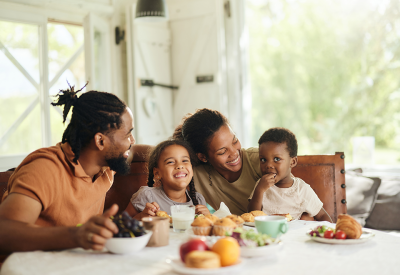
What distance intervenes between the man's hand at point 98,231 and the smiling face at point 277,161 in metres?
1.21

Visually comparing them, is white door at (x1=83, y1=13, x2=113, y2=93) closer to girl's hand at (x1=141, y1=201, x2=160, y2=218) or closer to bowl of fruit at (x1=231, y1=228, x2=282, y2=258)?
girl's hand at (x1=141, y1=201, x2=160, y2=218)

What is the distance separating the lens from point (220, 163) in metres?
2.40

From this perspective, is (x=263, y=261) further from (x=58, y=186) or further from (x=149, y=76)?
(x=149, y=76)

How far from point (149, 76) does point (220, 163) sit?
10.7ft

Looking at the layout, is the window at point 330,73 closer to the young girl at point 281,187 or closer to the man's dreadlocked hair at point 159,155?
the young girl at point 281,187

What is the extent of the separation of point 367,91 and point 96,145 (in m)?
5.80

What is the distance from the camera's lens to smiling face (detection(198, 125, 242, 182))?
237 centimetres

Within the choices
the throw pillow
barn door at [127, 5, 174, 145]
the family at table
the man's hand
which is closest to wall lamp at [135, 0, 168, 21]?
barn door at [127, 5, 174, 145]

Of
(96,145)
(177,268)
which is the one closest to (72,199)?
(96,145)

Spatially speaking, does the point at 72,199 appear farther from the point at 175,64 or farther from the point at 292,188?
the point at 175,64

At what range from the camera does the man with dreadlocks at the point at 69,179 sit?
4.37 feet

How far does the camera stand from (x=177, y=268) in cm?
106

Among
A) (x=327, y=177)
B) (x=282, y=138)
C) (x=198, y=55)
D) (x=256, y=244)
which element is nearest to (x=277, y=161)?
(x=282, y=138)

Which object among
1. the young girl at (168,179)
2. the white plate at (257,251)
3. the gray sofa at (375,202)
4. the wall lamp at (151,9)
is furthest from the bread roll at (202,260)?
the wall lamp at (151,9)
